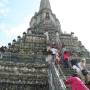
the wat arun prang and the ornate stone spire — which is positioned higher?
the ornate stone spire

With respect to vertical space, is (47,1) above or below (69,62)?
above

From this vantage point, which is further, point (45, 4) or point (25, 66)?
point (45, 4)

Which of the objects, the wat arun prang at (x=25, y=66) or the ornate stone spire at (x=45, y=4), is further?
the ornate stone spire at (x=45, y=4)

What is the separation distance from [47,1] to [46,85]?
40.1 m

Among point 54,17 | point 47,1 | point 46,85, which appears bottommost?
point 46,85

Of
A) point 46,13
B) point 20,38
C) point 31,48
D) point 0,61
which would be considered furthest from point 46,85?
point 46,13

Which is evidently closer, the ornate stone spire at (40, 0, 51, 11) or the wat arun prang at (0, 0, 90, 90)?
the wat arun prang at (0, 0, 90, 90)

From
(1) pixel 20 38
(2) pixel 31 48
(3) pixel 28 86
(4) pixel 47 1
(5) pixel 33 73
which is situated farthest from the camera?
(4) pixel 47 1

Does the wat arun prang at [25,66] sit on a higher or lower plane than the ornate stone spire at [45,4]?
lower

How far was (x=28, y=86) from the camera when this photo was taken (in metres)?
19.6

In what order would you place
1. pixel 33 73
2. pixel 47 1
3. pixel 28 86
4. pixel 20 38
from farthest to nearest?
pixel 47 1 → pixel 20 38 → pixel 33 73 → pixel 28 86

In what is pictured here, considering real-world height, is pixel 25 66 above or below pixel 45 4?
below

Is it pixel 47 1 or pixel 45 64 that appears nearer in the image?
pixel 45 64

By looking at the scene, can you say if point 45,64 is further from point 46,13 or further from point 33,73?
point 46,13
